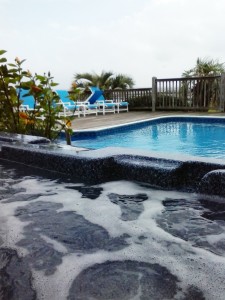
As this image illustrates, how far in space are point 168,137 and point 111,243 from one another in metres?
5.47

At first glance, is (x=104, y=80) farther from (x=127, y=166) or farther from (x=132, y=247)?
(x=132, y=247)

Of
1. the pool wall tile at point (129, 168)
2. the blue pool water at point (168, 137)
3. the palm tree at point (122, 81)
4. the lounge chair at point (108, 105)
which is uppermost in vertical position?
the palm tree at point (122, 81)

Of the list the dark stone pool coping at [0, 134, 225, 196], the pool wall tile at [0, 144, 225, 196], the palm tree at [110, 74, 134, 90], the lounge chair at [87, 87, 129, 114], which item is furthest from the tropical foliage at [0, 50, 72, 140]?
the palm tree at [110, 74, 134, 90]

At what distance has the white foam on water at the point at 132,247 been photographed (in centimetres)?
129

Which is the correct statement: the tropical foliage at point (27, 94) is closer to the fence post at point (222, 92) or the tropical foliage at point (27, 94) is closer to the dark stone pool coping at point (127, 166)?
the dark stone pool coping at point (127, 166)

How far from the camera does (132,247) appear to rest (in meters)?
1.61

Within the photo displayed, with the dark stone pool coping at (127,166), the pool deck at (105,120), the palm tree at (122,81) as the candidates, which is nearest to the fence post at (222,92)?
the pool deck at (105,120)

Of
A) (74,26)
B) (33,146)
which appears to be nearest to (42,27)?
(74,26)

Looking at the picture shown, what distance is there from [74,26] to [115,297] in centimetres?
1148

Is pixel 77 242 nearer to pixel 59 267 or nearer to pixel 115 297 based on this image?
pixel 59 267

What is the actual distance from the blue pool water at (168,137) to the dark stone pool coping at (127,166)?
2860 millimetres

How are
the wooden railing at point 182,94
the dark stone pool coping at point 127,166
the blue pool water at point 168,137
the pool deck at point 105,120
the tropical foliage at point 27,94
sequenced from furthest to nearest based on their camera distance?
the wooden railing at point 182,94
the pool deck at point 105,120
the blue pool water at point 168,137
the tropical foliage at point 27,94
the dark stone pool coping at point 127,166

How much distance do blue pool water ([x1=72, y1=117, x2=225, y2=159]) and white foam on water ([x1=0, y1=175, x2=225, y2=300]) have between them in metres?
3.29

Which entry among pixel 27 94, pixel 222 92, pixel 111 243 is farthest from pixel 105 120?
pixel 111 243
